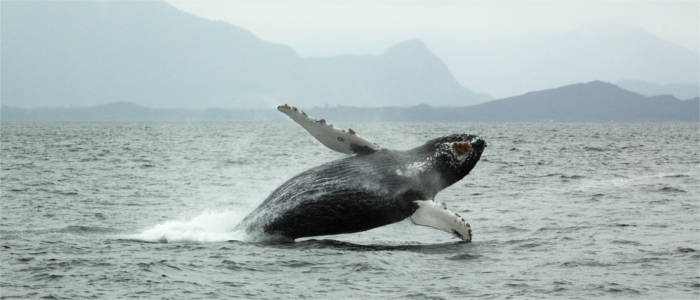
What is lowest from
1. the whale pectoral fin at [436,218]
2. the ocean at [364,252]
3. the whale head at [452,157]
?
the ocean at [364,252]

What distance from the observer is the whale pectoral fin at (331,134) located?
9.71m

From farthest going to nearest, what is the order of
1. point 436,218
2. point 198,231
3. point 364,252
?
point 198,231 < point 364,252 < point 436,218

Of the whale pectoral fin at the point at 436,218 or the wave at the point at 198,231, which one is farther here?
the wave at the point at 198,231

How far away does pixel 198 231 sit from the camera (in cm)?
1152

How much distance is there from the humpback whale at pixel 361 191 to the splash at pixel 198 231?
70cm

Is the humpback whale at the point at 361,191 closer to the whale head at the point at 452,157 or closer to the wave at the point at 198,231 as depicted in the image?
the whale head at the point at 452,157

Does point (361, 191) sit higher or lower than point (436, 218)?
higher

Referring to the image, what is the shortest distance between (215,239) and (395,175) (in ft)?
8.38

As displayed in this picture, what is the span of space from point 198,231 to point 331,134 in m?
2.88

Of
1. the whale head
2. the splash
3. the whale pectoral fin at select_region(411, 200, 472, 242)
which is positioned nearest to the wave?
the splash

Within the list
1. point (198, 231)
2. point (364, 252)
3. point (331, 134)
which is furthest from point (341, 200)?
point (198, 231)

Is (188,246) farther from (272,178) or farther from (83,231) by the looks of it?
(272,178)

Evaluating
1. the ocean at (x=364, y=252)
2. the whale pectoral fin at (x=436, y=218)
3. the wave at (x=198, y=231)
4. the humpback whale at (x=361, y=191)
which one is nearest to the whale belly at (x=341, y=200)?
the humpback whale at (x=361, y=191)

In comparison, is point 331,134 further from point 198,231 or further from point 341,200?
point 198,231
